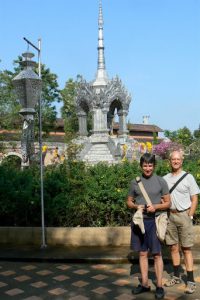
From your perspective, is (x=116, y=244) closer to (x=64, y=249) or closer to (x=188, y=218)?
(x=64, y=249)

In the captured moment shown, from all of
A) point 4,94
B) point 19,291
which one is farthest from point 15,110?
point 19,291

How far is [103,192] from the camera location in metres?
7.19

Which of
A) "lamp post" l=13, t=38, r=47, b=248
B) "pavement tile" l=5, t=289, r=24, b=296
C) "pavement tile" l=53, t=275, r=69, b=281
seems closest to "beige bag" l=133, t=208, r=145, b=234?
"pavement tile" l=53, t=275, r=69, b=281

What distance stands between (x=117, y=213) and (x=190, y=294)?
2.77 m

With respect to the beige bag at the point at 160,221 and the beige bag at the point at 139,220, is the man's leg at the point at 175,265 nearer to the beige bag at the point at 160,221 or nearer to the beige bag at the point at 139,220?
the beige bag at the point at 160,221

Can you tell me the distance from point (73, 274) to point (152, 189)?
1.90 meters

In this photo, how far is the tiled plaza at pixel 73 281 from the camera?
4.64 meters

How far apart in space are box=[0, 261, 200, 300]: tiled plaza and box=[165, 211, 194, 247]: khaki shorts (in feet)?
1.97

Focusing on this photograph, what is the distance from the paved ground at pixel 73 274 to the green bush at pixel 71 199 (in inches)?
32.4

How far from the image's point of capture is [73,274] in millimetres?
5449

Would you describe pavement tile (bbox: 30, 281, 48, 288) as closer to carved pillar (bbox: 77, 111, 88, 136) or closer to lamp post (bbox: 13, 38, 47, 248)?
lamp post (bbox: 13, 38, 47, 248)

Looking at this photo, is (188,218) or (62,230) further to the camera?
(62,230)

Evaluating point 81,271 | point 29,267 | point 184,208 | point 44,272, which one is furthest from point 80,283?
point 184,208

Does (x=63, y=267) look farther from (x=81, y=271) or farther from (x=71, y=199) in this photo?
(x=71, y=199)
